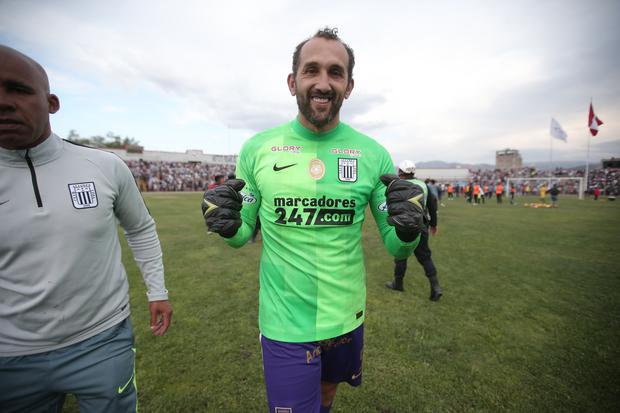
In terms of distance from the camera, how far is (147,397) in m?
2.90

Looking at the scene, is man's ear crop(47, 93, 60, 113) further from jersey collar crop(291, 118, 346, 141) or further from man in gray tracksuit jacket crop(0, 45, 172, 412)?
jersey collar crop(291, 118, 346, 141)

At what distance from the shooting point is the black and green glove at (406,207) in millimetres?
1702

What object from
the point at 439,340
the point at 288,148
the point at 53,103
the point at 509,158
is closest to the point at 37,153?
the point at 53,103

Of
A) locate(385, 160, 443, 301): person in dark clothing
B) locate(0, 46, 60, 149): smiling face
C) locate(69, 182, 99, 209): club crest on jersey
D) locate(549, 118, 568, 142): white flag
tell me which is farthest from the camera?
locate(549, 118, 568, 142): white flag

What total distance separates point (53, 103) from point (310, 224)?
1782 mm

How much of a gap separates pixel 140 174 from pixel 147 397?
43724mm

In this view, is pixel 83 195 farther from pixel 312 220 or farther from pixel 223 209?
pixel 312 220

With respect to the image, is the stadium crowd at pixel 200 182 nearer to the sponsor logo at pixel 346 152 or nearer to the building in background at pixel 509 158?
the building in background at pixel 509 158

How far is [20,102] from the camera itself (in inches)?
58.9

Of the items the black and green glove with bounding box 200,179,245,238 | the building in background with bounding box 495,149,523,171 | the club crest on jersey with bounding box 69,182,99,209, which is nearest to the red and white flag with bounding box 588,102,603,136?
the black and green glove with bounding box 200,179,245,238

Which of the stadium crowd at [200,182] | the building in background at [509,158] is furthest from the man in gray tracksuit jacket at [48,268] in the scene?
the building in background at [509,158]

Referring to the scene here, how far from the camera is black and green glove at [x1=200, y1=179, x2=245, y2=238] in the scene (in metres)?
1.76

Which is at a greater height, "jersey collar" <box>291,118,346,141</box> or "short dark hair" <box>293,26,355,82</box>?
Answer: "short dark hair" <box>293,26,355,82</box>

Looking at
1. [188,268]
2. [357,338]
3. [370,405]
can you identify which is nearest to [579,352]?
[370,405]
